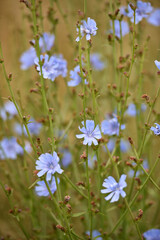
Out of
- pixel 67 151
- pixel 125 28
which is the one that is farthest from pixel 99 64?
pixel 67 151

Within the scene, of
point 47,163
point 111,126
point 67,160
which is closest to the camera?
point 47,163

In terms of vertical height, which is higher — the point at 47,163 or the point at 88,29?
the point at 88,29

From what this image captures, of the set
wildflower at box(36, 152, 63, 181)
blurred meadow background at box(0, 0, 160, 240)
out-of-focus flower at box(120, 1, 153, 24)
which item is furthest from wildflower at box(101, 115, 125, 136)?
out-of-focus flower at box(120, 1, 153, 24)

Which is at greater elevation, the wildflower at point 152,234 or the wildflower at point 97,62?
the wildflower at point 97,62

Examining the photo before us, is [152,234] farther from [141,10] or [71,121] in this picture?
[141,10]

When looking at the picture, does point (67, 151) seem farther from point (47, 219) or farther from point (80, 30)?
point (80, 30)

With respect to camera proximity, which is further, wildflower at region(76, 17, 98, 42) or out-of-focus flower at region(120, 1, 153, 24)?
out-of-focus flower at region(120, 1, 153, 24)

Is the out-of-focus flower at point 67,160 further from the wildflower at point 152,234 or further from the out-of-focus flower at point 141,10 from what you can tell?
the out-of-focus flower at point 141,10

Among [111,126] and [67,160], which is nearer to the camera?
[111,126]

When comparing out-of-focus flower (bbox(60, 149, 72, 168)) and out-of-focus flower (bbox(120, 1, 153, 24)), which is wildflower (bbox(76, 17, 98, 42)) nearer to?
out-of-focus flower (bbox(120, 1, 153, 24))

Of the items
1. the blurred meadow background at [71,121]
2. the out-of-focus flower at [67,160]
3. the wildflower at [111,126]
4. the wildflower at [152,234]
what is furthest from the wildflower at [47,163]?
the out-of-focus flower at [67,160]

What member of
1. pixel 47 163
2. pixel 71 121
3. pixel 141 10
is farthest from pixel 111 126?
pixel 141 10

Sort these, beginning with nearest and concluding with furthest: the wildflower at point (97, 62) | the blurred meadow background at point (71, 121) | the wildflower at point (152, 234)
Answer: the wildflower at point (152, 234) → the blurred meadow background at point (71, 121) → the wildflower at point (97, 62)
